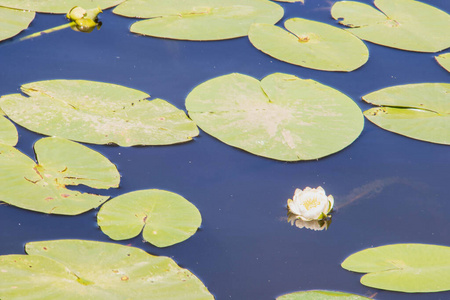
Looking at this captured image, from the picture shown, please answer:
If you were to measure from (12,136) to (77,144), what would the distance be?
0.36 meters

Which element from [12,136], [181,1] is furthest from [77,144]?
[181,1]

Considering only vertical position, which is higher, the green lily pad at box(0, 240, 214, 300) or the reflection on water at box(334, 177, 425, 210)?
the reflection on water at box(334, 177, 425, 210)

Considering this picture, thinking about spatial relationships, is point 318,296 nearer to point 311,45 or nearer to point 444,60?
point 311,45

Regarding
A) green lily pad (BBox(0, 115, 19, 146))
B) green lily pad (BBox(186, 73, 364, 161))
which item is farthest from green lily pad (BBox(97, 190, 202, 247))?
green lily pad (BBox(0, 115, 19, 146))

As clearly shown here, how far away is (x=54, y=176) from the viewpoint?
113 inches

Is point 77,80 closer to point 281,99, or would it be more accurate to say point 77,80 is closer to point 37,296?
point 281,99

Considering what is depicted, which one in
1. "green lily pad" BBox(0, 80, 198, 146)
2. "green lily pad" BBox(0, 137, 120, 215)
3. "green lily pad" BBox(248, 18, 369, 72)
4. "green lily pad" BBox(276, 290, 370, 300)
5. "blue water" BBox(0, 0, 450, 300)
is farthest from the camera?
"green lily pad" BBox(248, 18, 369, 72)

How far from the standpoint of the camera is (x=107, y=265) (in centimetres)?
241

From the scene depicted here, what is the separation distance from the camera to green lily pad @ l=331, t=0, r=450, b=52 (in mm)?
4387

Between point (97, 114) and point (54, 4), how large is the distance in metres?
1.64

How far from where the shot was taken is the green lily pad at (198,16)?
14.1 feet

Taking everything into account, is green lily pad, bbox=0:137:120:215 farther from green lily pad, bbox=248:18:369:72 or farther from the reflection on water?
green lily pad, bbox=248:18:369:72

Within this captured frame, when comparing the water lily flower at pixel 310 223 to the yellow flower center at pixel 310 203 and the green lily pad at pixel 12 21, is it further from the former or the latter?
the green lily pad at pixel 12 21

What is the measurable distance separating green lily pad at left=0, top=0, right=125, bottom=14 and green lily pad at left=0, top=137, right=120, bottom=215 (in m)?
1.77
